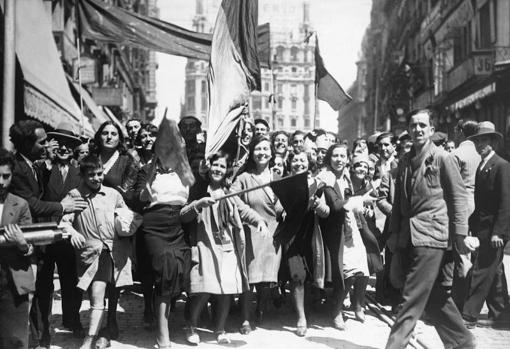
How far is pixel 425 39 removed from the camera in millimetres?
37094

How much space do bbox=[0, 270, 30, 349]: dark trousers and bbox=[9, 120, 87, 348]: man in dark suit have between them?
2.71ft

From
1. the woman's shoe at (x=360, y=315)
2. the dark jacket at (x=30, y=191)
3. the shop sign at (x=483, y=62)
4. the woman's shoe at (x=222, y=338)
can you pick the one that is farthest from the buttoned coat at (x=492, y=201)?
the shop sign at (x=483, y=62)

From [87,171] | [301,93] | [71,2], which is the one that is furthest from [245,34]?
[301,93]

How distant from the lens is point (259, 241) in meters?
6.32

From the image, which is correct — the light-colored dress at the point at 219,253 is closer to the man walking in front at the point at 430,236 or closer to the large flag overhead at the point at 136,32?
the man walking in front at the point at 430,236

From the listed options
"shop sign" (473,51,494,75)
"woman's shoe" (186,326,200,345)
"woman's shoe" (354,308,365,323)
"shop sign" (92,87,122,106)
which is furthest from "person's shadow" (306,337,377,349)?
"shop sign" (92,87,122,106)

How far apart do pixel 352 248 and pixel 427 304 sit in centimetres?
160

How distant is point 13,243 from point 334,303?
3615 millimetres

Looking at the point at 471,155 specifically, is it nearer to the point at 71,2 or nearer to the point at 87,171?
the point at 87,171

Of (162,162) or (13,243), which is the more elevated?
(162,162)

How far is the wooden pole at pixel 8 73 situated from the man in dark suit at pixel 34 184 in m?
3.13

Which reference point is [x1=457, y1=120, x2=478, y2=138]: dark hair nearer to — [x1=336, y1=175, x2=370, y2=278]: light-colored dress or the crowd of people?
the crowd of people

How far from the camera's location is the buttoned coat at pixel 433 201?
5.00m

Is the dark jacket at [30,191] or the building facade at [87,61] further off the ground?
the building facade at [87,61]
